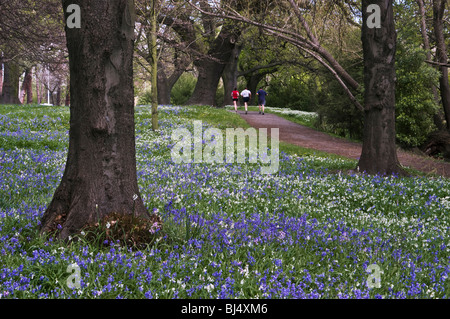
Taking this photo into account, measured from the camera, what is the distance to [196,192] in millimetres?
7715

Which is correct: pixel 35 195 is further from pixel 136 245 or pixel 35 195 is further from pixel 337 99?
pixel 337 99

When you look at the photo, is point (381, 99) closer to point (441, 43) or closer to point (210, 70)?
point (441, 43)

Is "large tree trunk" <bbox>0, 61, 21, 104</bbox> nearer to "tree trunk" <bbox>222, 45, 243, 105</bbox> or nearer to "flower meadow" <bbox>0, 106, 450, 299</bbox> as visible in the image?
"tree trunk" <bbox>222, 45, 243, 105</bbox>

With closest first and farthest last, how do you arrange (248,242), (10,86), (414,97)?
(248,242) → (414,97) → (10,86)

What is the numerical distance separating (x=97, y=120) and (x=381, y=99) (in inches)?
320

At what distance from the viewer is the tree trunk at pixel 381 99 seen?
414 inches

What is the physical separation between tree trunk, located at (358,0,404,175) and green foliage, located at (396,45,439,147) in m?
8.95

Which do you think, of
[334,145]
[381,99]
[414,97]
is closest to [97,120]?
[381,99]

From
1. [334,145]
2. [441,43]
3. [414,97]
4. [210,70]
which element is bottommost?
[334,145]

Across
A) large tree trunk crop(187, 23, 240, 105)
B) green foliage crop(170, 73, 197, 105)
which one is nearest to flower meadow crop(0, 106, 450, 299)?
large tree trunk crop(187, 23, 240, 105)

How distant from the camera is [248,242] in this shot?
4.94 meters

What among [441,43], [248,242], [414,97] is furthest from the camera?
[414,97]

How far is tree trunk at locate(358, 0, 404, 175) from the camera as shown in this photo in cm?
1052
